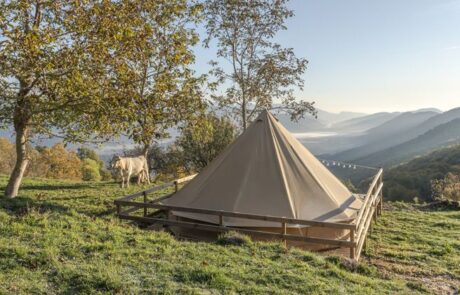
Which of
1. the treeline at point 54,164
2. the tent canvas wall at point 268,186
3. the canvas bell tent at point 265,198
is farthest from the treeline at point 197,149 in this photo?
the treeline at point 54,164

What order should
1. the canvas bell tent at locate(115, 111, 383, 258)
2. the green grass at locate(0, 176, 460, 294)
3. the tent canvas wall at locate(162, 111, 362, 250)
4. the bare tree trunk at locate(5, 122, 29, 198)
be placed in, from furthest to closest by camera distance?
the bare tree trunk at locate(5, 122, 29, 198), the tent canvas wall at locate(162, 111, 362, 250), the canvas bell tent at locate(115, 111, 383, 258), the green grass at locate(0, 176, 460, 294)

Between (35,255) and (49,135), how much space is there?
8251 millimetres

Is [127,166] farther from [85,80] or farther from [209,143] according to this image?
[209,143]

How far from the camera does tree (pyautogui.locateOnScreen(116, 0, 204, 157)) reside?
13781 mm

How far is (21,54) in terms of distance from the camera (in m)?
10.4

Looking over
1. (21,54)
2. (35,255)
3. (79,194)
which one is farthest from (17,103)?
(35,255)

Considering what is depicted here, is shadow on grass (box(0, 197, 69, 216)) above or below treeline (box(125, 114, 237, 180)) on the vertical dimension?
below

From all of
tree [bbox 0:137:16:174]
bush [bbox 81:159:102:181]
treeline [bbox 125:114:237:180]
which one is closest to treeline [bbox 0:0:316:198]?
treeline [bbox 125:114:237:180]

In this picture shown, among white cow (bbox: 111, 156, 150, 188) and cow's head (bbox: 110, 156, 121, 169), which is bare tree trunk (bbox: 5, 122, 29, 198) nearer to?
cow's head (bbox: 110, 156, 121, 169)

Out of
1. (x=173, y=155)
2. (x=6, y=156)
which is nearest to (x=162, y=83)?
(x=173, y=155)

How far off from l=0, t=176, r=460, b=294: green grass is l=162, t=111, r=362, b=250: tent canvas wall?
1666mm

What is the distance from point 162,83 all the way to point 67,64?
3.69 meters

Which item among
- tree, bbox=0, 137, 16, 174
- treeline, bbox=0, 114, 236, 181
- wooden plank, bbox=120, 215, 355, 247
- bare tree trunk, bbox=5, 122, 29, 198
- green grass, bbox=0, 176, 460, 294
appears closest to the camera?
green grass, bbox=0, 176, 460, 294

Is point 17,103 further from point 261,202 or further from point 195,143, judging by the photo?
point 195,143
